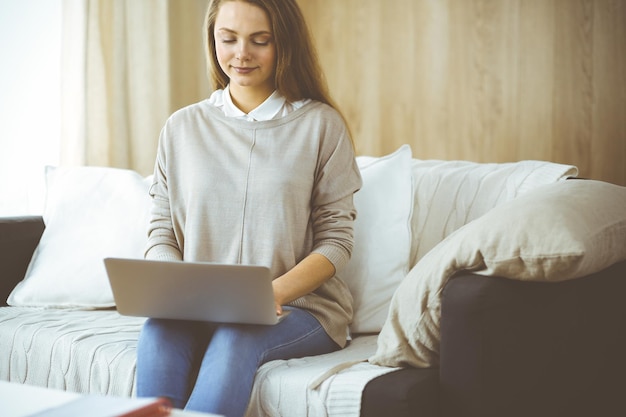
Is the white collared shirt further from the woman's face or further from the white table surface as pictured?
the white table surface

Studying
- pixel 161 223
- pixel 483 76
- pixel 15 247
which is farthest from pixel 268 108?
pixel 483 76

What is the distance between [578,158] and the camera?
247 centimetres

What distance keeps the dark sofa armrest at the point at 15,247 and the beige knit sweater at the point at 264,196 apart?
58 centimetres

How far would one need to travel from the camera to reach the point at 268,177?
5.27 feet

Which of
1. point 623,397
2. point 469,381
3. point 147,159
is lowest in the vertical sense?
point 623,397

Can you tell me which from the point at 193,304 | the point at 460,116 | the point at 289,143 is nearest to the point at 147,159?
the point at 460,116

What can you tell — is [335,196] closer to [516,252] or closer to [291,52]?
[291,52]

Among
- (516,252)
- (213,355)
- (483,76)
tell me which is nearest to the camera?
(516,252)

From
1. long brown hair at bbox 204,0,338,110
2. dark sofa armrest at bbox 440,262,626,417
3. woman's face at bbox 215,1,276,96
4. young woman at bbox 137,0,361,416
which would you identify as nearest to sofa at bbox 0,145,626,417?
dark sofa armrest at bbox 440,262,626,417

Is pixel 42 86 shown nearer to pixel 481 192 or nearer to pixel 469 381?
pixel 481 192

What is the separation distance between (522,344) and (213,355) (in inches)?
20.7

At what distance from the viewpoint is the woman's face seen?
162 centimetres

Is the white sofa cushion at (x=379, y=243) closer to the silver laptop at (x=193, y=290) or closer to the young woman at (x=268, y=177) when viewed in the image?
the young woman at (x=268, y=177)

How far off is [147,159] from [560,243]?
6.66 feet
